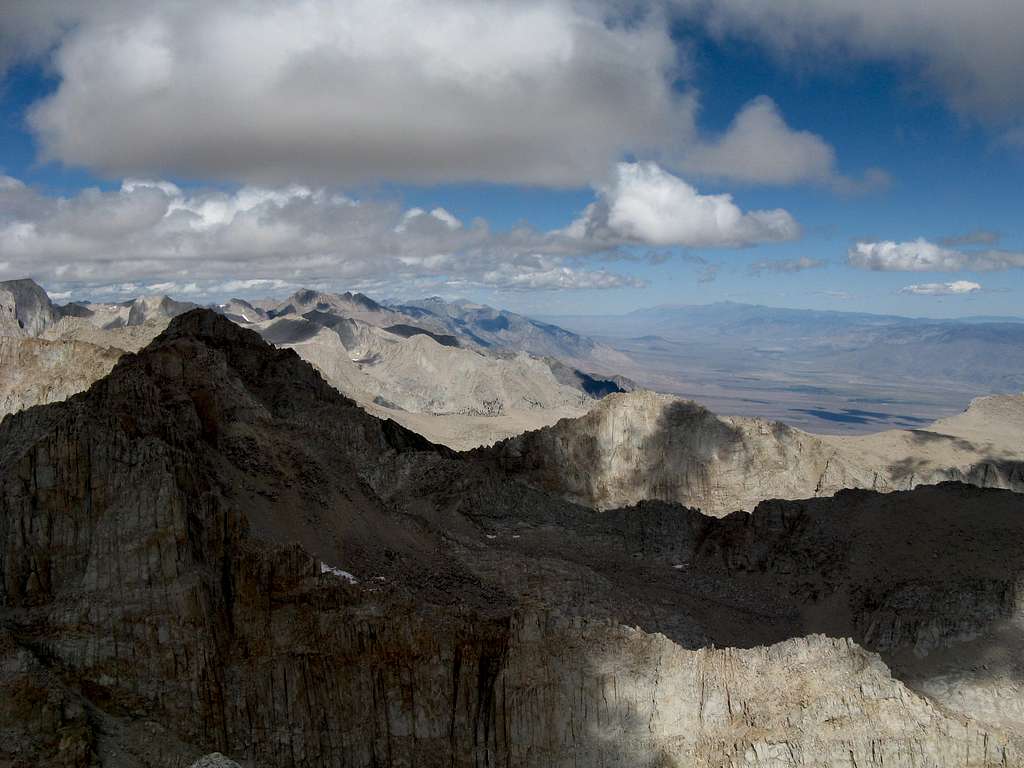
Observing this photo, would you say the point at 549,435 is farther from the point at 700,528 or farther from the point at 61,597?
the point at 61,597

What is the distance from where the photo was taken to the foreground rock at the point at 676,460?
75688 millimetres

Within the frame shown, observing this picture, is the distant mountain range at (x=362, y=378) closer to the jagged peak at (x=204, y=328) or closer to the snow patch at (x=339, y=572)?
the jagged peak at (x=204, y=328)

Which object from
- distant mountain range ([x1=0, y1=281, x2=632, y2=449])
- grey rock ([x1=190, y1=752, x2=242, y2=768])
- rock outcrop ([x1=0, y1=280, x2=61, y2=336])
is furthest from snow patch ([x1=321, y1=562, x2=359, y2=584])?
rock outcrop ([x1=0, y1=280, x2=61, y2=336])

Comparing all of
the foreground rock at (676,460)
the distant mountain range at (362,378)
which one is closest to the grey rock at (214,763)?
the distant mountain range at (362,378)

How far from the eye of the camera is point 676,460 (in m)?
77.9

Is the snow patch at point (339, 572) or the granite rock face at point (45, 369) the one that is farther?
the granite rock face at point (45, 369)

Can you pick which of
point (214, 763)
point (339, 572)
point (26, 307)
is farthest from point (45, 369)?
point (26, 307)

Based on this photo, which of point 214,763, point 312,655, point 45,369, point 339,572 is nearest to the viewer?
point 214,763

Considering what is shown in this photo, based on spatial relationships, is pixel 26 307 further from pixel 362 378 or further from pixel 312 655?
pixel 312 655

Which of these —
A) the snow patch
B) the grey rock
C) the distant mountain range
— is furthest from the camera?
the distant mountain range

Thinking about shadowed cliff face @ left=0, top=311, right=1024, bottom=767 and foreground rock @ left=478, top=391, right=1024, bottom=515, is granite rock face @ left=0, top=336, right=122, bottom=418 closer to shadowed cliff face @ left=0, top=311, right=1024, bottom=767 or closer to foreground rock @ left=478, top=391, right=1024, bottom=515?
shadowed cliff face @ left=0, top=311, right=1024, bottom=767

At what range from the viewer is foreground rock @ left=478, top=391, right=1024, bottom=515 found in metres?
75.7

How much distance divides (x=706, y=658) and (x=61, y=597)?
814 inches

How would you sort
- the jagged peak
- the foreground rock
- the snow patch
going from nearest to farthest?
the snow patch, the jagged peak, the foreground rock
